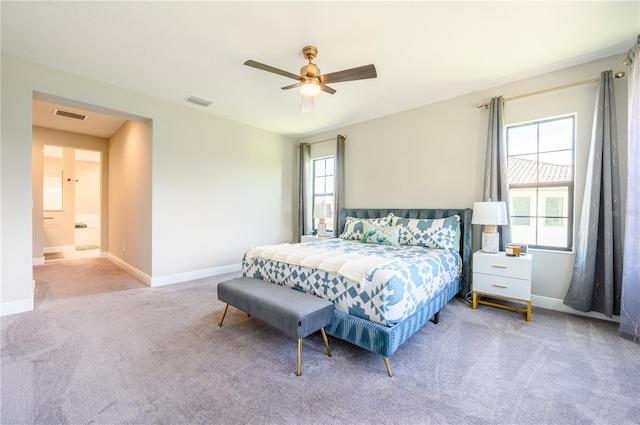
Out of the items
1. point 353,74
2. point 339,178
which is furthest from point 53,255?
point 353,74

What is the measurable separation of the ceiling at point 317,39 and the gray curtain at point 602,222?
2.31 feet

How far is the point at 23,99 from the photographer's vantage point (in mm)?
2996

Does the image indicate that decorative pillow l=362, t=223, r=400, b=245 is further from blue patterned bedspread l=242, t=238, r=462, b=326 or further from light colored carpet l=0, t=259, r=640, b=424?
light colored carpet l=0, t=259, r=640, b=424

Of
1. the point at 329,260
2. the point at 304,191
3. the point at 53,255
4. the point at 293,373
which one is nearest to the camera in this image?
the point at 293,373

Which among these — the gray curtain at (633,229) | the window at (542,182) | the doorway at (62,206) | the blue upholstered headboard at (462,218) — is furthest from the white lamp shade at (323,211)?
the doorway at (62,206)

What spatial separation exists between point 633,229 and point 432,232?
1.76 m

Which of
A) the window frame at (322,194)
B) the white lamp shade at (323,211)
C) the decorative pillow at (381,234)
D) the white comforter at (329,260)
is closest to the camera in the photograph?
the white comforter at (329,260)

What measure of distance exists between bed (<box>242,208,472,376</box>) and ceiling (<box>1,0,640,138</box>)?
74.0 inches

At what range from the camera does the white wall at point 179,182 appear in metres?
2.96

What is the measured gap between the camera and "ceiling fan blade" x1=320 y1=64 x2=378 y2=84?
95.8 inches

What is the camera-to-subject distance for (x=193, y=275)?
14.5 feet

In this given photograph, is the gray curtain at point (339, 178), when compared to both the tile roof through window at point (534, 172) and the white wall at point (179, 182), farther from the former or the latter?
the tile roof through window at point (534, 172)

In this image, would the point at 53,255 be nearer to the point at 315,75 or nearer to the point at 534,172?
the point at 315,75

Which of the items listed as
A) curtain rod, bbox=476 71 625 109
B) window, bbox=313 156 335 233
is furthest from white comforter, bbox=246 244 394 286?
window, bbox=313 156 335 233
